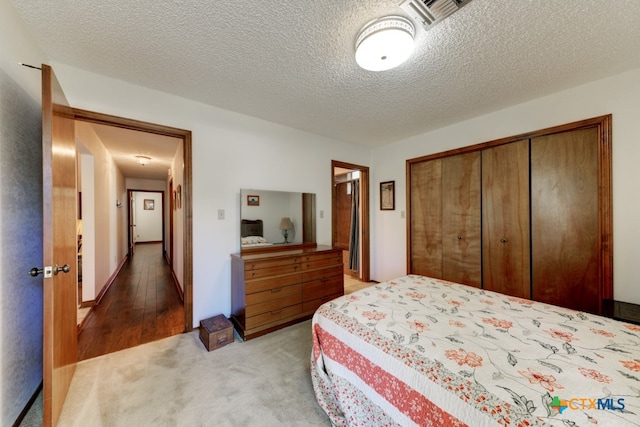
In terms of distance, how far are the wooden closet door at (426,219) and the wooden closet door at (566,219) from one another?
1003 mm

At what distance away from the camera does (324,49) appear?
170 centimetres

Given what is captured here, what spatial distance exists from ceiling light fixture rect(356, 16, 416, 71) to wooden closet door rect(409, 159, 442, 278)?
6.88ft

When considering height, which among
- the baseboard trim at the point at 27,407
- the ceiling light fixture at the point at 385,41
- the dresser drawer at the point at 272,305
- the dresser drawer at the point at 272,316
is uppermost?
the ceiling light fixture at the point at 385,41

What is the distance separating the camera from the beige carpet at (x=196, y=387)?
4.74 ft

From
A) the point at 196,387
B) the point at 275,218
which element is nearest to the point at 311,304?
the point at 275,218

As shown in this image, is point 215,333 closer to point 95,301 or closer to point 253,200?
point 253,200

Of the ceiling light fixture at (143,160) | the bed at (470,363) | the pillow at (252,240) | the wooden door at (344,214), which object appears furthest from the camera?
the wooden door at (344,214)

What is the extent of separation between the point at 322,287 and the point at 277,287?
0.62 metres

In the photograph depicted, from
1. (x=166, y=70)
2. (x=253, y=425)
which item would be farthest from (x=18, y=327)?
(x=166, y=70)

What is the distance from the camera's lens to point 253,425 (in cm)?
139

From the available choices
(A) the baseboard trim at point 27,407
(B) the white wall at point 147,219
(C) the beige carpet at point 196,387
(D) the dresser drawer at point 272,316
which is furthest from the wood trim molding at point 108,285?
(B) the white wall at point 147,219

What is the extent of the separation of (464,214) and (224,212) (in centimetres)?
295

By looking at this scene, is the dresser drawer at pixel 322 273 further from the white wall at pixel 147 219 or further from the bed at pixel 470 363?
the white wall at pixel 147 219

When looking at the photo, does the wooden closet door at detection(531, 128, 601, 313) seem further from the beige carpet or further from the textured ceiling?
the beige carpet
